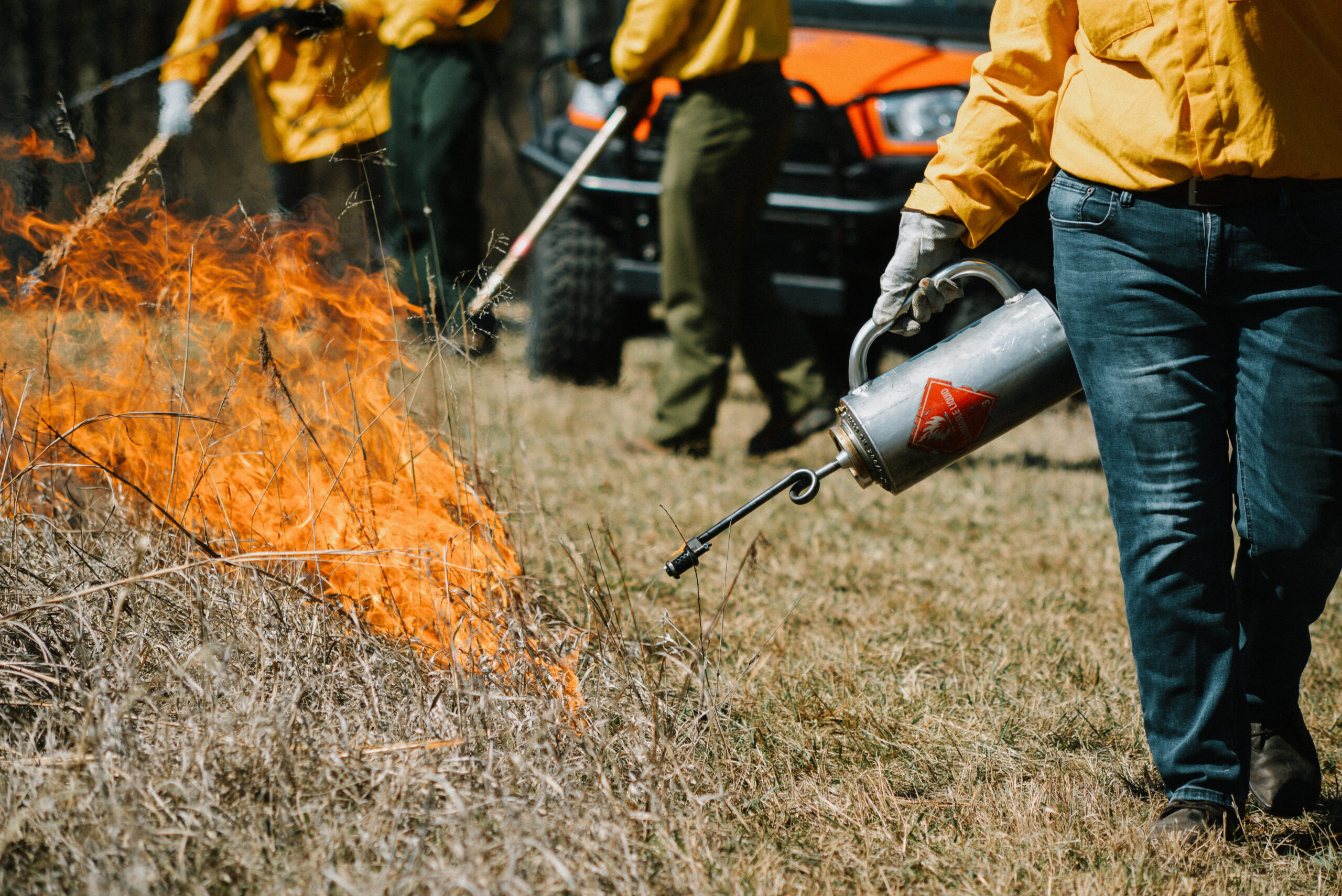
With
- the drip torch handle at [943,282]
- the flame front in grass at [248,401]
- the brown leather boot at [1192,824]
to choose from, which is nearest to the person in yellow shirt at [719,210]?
the flame front in grass at [248,401]

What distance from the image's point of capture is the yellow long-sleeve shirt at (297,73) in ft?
10.6

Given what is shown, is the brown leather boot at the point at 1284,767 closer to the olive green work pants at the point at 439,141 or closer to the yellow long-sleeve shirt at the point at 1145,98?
the yellow long-sleeve shirt at the point at 1145,98

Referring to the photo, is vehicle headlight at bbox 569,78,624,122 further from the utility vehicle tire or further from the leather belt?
the leather belt

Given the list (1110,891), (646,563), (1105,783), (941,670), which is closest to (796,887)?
(1110,891)

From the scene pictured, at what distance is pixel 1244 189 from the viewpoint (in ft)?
5.64

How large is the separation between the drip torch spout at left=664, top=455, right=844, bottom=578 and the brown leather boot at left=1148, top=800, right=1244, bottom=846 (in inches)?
30.3

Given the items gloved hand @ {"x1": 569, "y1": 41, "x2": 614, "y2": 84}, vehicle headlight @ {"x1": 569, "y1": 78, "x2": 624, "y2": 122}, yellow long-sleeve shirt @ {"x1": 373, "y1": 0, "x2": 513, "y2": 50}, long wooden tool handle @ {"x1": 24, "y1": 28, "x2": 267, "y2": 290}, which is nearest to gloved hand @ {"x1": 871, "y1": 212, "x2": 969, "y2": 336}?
long wooden tool handle @ {"x1": 24, "y1": 28, "x2": 267, "y2": 290}

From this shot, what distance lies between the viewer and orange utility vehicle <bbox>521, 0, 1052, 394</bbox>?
15.1ft

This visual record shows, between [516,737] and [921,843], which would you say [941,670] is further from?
[516,737]

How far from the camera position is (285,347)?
2.77 metres

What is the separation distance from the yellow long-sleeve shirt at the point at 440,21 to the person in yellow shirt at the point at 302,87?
0.35 meters

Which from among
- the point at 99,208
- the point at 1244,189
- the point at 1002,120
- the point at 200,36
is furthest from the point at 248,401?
the point at 200,36

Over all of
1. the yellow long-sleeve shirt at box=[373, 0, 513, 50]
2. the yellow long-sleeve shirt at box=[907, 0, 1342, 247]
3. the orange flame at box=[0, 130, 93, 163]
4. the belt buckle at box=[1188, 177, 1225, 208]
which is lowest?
the yellow long-sleeve shirt at box=[373, 0, 513, 50]

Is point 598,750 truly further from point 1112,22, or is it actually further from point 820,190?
point 820,190
